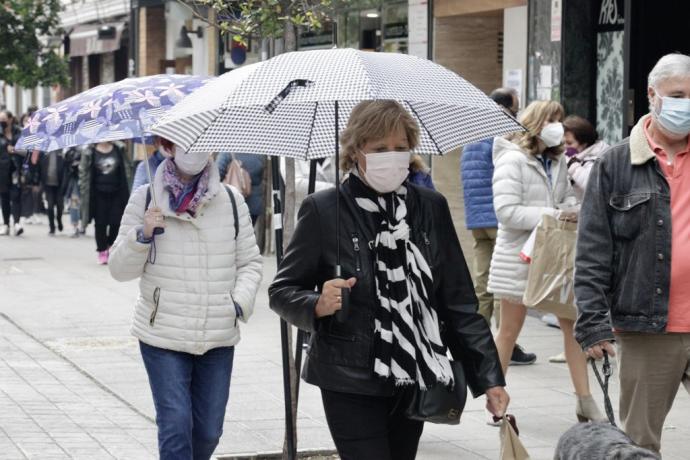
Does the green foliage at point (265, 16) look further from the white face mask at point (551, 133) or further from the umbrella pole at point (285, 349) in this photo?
the white face mask at point (551, 133)

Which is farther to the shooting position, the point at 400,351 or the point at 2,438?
the point at 2,438

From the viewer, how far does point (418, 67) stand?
5133mm

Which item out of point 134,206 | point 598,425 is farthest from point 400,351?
point 134,206

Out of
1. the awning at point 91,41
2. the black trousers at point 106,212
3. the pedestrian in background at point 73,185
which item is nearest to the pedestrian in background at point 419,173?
the black trousers at point 106,212

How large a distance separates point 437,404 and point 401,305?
1.13 ft

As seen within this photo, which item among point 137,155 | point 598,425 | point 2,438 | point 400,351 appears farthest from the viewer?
point 137,155

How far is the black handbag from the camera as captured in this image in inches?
181

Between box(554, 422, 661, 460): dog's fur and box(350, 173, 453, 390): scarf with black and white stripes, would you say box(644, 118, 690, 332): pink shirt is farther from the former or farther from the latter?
box(554, 422, 661, 460): dog's fur

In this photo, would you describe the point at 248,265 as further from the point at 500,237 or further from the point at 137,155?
the point at 137,155

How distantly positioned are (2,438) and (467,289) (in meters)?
3.94

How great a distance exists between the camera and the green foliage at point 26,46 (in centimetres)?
2603

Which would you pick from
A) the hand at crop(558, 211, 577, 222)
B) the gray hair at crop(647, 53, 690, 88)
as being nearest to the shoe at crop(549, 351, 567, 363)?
the hand at crop(558, 211, 577, 222)

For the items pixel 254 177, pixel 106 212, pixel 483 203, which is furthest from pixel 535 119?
pixel 106 212

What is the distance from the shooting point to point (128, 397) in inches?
360
